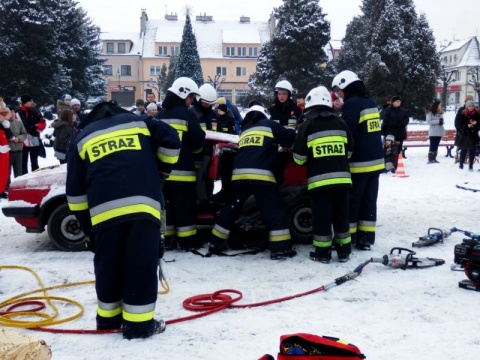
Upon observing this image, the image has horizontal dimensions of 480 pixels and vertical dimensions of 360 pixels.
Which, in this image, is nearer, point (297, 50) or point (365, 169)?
point (365, 169)

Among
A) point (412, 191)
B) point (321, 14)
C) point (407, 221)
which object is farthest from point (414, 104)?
point (407, 221)

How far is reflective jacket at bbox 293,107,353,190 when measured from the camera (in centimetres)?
601

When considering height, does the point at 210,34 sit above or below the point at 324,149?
above

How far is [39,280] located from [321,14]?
1389 inches

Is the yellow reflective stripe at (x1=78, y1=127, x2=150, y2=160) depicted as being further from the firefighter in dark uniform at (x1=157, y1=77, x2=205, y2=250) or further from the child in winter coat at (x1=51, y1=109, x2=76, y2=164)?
the child in winter coat at (x1=51, y1=109, x2=76, y2=164)

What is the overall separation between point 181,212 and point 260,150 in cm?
125

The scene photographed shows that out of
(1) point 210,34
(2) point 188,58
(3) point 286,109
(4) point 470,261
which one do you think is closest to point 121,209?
(4) point 470,261

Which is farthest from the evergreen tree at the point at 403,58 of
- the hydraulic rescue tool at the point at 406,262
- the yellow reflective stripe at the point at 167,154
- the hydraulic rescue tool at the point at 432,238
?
the yellow reflective stripe at the point at 167,154

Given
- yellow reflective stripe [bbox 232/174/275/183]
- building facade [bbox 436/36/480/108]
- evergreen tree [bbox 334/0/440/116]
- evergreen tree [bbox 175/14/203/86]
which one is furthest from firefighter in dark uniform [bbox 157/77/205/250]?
building facade [bbox 436/36/480/108]

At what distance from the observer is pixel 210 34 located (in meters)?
66.8

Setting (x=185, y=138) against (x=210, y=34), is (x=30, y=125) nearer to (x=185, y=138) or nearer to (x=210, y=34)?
(x=185, y=138)

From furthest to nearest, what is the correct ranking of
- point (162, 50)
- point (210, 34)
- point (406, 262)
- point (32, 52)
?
point (210, 34)
point (162, 50)
point (32, 52)
point (406, 262)

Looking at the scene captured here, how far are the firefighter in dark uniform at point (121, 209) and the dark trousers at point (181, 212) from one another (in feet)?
7.28

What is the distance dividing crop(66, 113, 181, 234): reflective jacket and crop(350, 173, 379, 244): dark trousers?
314 cm
